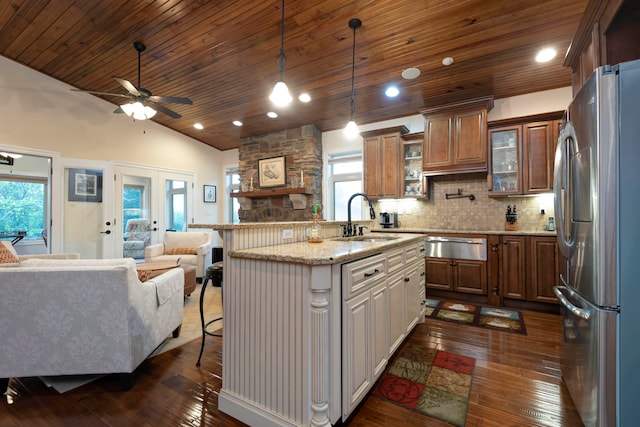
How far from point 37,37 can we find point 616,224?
5.87 meters

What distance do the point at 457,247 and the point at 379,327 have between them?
2316mm

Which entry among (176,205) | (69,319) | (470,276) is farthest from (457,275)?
(176,205)

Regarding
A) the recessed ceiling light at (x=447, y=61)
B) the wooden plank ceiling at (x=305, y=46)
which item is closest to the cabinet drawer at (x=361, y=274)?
the wooden plank ceiling at (x=305, y=46)

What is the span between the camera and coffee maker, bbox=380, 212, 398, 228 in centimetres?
453

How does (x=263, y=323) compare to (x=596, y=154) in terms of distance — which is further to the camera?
(x=263, y=323)

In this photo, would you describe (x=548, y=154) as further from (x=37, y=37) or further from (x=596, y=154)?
(x=37, y=37)

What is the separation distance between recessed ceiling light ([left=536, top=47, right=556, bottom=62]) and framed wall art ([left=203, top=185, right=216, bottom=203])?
250 inches

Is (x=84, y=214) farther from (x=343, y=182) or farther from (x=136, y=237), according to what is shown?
(x=343, y=182)

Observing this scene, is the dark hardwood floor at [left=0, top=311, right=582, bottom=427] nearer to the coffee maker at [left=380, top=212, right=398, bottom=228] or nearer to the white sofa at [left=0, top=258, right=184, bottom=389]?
the white sofa at [left=0, top=258, right=184, bottom=389]

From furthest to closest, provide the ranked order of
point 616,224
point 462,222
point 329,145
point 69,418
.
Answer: point 329,145
point 462,222
point 69,418
point 616,224

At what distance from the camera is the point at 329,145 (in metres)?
5.45

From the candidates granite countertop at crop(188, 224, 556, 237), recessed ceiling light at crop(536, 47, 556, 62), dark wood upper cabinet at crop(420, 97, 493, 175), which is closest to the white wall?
granite countertop at crop(188, 224, 556, 237)

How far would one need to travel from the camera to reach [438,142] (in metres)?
4.05

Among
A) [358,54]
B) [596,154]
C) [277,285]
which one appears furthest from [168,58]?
[596,154]
